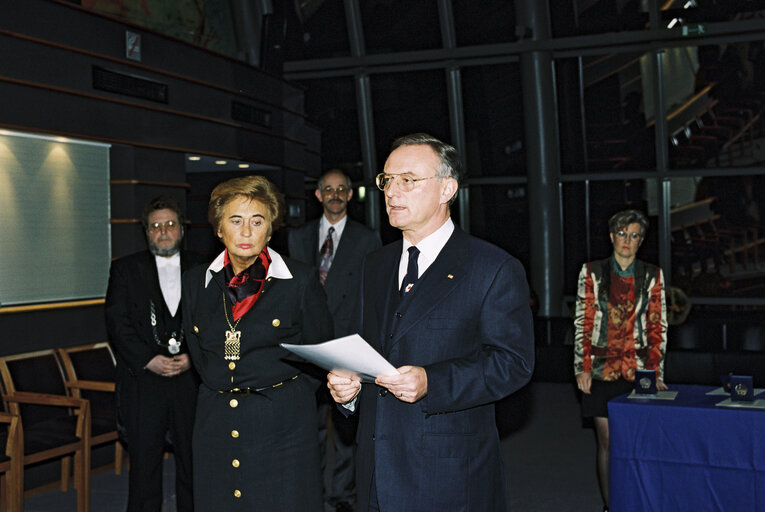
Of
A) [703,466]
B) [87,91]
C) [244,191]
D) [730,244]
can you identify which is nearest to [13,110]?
[87,91]

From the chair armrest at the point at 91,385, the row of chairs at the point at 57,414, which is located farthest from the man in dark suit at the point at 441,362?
the chair armrest at the point at 91,385

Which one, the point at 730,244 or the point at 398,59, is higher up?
the point at 398,59

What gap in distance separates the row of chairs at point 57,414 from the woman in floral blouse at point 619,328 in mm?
3014

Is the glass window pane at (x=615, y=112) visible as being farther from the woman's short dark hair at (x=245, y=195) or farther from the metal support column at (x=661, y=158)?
the woman's short dark hair at (x=245, y=195)

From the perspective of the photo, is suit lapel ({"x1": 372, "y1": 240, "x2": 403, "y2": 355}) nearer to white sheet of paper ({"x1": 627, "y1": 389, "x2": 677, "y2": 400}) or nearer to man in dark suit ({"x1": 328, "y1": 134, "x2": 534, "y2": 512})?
man in dark suit ({"x1": 328, "y1": 134, "x2": 534, "y2": 512})

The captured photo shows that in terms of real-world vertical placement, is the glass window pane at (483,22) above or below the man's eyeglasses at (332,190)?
above

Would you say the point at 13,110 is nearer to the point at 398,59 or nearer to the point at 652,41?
the point at 398,59

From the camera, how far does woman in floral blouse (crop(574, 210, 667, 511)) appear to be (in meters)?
4.77

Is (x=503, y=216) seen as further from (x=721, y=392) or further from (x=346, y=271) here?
(x=721, y=392)

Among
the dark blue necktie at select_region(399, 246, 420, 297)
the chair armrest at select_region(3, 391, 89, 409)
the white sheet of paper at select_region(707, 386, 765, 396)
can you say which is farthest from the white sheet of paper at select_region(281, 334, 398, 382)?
the chair armrest at select_region(3, 391, 89, 409)

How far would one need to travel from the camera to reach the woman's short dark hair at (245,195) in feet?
10.2

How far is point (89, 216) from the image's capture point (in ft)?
21.2

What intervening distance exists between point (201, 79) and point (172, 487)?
3827mm

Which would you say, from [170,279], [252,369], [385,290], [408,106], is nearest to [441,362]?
[385,290]
